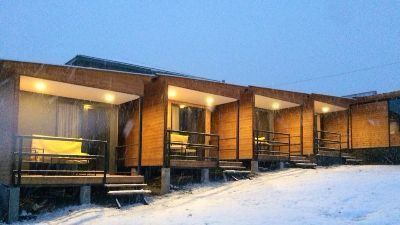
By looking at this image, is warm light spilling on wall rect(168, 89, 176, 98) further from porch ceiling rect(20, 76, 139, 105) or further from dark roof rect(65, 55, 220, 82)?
dark roof rect(65, 55, 220, 82)

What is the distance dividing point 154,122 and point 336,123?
35.6 ft

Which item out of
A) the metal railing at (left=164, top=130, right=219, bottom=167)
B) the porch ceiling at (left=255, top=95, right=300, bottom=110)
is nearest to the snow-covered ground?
the metal railing at (left=164, top=130, right=219, bottom=167)

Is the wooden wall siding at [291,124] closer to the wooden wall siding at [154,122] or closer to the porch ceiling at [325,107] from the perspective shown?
the porch ceiling at [325,107]

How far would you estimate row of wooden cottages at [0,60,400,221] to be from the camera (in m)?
11.2

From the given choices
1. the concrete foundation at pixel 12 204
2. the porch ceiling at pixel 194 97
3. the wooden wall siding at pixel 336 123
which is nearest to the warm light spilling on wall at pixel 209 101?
the porch ceiling at pixel 194 97

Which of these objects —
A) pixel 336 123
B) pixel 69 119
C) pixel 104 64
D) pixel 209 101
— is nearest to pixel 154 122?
pixel 69 119

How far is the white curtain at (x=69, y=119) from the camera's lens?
45.8 feet

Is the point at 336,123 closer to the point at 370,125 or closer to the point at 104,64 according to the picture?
the point at 370,125

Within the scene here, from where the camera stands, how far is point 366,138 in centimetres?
2017

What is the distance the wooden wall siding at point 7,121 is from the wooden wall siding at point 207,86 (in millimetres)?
4472

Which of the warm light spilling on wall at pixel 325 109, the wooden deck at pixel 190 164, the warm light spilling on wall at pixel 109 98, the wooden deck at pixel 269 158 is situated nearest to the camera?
the wooden deck at pixel 190 164

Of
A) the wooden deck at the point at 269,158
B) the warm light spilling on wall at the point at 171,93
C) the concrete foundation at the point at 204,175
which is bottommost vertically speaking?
the concrete foundation at the point at 204,175

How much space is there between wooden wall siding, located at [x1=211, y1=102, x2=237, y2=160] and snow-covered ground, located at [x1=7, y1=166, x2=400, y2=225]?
3432 mm

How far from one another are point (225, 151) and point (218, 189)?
4.46m
